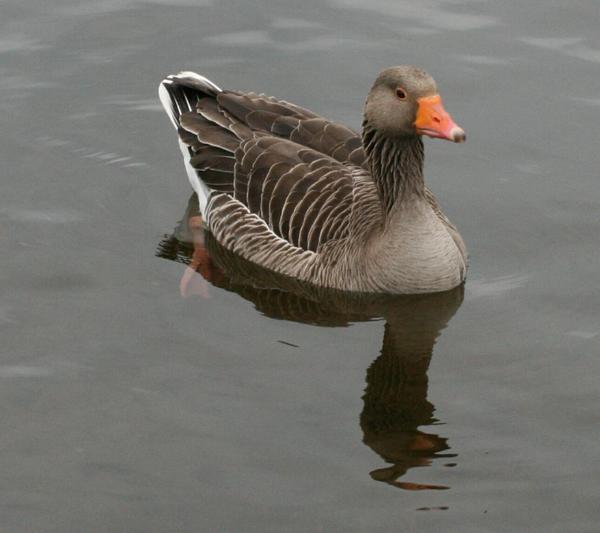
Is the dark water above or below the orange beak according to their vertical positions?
below

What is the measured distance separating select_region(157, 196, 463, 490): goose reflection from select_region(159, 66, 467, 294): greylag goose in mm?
126

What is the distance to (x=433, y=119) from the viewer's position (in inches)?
409

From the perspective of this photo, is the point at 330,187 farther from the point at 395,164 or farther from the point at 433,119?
the point at 433,119

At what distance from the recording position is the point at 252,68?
15.4 m

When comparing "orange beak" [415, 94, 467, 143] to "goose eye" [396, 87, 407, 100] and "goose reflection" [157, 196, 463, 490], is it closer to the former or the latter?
"goose eye" [396, 87, 407, 100]

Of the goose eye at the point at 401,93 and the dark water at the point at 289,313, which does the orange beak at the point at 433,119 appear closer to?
the goose eye at the point at 401,93

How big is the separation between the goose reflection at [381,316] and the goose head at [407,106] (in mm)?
1587

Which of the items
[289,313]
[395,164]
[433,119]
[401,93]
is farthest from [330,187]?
[433,119]

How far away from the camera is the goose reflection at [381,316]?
9.44 metres

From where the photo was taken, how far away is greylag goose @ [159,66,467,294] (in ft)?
36.1

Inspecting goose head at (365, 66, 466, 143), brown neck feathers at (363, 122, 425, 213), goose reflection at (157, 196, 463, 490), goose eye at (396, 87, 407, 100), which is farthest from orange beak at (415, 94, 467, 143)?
goose reflection at (157, 196, 463, 490)

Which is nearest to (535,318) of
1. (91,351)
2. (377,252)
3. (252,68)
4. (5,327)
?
(377,252)

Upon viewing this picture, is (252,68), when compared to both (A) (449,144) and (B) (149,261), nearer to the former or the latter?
(A) (449,144)

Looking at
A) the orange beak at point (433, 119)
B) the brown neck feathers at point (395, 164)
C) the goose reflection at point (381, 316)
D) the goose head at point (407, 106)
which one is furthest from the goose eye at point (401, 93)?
the goose reflection at point (381, 316)
